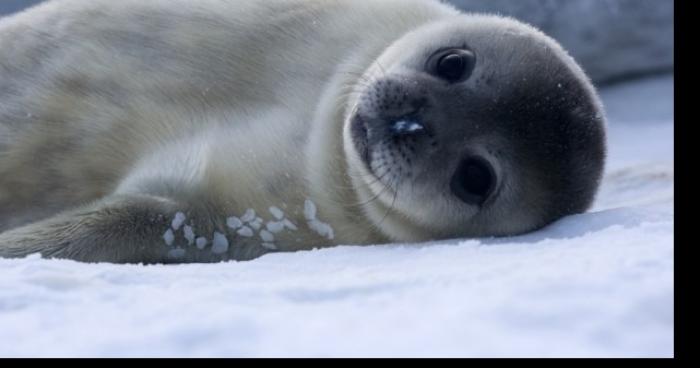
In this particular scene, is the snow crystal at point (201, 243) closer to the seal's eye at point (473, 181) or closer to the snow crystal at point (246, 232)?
the snow crystal at point (246, 232)

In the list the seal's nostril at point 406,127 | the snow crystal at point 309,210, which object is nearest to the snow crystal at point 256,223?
the snow crystal at point 309,210

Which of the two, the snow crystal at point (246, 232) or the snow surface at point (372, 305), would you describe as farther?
the snow crystal at point (246, 232)

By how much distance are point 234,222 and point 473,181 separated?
0.68 meters

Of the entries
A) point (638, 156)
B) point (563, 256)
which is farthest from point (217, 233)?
point (638, 156)

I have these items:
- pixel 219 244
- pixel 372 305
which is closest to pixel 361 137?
pixel 219 244

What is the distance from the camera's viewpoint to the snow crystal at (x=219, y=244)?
2602 millimetres

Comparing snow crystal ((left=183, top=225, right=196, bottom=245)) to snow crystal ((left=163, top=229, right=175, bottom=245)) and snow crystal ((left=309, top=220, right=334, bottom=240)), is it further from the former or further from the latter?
snow crystal ((left=309, top=220, right=334, bottom=240))

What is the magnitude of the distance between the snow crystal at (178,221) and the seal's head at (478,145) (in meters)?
0.51

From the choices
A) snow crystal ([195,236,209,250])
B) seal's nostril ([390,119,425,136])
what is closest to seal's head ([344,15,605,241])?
seal's nostril ([390,119,425,136])

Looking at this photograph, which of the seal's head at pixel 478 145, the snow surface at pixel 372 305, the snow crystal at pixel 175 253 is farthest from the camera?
the snow crystal at pixel 175 253

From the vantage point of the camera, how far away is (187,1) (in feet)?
9.95

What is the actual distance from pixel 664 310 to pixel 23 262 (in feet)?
4.04

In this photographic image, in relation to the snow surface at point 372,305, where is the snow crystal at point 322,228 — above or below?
below
